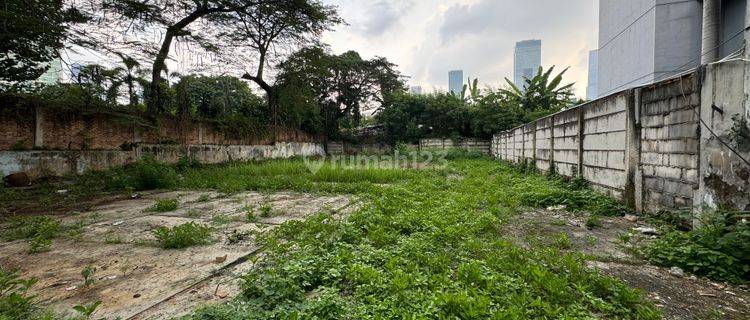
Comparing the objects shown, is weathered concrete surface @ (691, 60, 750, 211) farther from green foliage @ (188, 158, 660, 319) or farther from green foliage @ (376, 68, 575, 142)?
green foliage @ (376, 68, 575, 142)

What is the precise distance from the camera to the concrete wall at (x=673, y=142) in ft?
8.23

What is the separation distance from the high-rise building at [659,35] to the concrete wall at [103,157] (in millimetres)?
12491

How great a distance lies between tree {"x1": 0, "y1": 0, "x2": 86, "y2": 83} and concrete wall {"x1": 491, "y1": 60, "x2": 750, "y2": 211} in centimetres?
870

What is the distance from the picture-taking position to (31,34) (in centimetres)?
527

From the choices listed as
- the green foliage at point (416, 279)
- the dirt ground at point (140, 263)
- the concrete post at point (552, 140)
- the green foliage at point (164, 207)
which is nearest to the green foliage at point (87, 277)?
the dirt ground at point (140, 263)

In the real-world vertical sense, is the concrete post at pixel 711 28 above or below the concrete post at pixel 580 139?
above

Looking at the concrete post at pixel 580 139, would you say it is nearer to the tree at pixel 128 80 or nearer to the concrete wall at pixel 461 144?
the tree at pixel 128 80

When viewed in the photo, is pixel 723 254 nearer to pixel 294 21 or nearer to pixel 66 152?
pixel 66 152

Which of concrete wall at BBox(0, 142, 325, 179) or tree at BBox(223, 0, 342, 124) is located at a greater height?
tree at BBox(223, 0, 342, 124)

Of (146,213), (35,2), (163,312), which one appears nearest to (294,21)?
(35,2)

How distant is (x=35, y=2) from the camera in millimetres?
4879

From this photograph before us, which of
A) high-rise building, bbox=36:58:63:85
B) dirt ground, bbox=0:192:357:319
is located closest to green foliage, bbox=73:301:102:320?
dirt ground, bbox=0:192:357:319

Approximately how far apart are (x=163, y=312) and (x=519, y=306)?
1.95 m

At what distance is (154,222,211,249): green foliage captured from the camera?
108 inches
